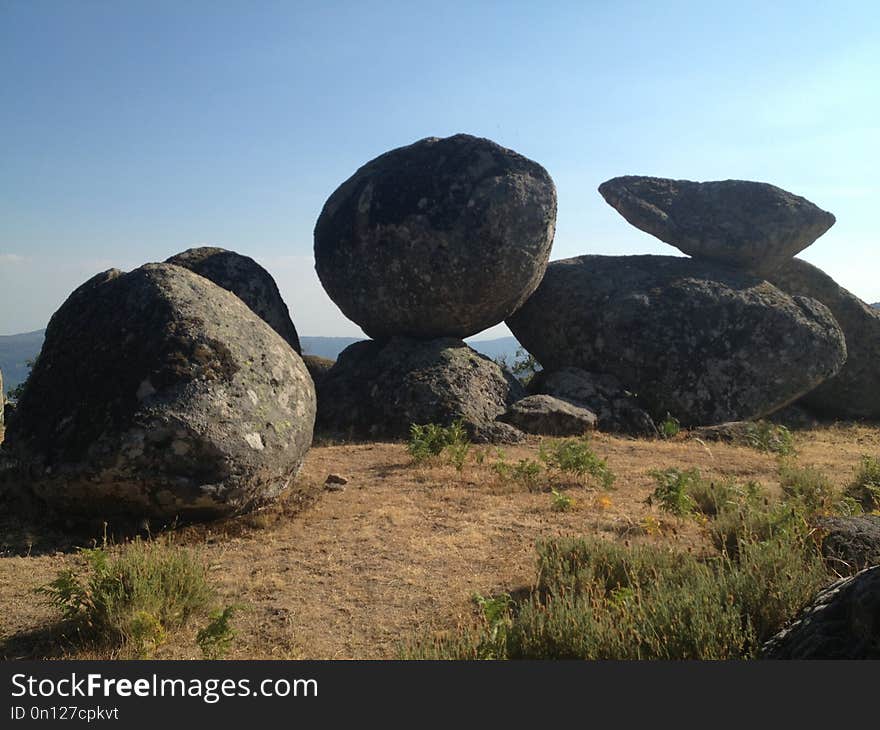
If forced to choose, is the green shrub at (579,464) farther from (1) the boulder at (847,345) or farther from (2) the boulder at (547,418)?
(1) the boulder at (847,345)

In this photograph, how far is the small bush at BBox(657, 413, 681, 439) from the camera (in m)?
13.0

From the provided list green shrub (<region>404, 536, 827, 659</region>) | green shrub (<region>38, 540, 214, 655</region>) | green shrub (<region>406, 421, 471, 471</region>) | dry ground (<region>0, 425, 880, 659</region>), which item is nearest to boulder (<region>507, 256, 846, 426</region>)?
dry ground (<region>0, 425, 880, 659</region>)

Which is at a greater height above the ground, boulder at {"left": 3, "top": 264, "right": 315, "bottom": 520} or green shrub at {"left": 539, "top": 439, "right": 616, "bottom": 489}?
boulder at {"left": 3, "top": 264, "right": 315, "bottom": 520}

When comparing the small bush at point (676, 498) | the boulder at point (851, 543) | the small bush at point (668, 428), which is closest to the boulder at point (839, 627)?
the boulder at point (851, 543)

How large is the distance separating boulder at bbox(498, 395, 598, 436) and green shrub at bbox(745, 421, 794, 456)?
8.56 ft

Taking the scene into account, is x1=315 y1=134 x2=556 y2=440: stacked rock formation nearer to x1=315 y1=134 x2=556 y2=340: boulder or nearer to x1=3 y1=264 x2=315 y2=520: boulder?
x1=315 y1=134 x2=556 y2=340: boulder

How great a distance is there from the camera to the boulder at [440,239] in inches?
523

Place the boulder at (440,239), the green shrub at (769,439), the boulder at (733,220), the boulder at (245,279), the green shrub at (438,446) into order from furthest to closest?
the boulder at (733,220)
the boulder at (245,279)
the boulder at (440,239)
the green shrub at (769,439)
the green shrub at (438,446)

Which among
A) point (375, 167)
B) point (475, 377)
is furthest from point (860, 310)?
point (375, 167)

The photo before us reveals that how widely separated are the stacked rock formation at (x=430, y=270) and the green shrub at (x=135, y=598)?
24.9ft

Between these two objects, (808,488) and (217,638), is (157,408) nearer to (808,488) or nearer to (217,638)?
(217,638)

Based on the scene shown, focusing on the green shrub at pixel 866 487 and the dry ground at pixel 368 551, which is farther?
the green shrub at pixel 866 487

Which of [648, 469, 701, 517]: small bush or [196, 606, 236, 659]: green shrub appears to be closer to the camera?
[196, 606, 236, 659]: green shrub

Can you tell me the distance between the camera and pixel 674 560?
540cm
